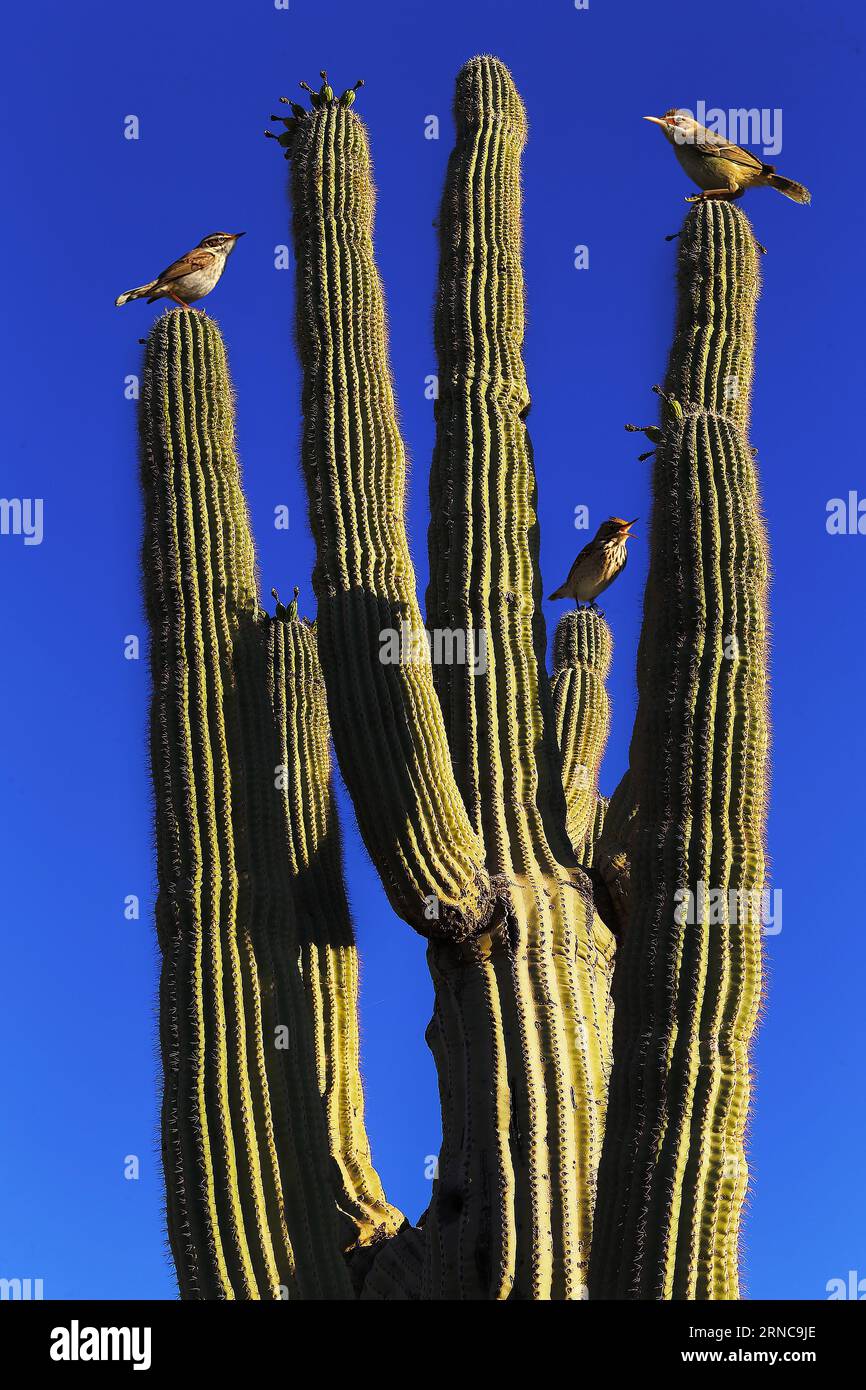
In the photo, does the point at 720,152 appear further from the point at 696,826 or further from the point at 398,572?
the point at 696,826

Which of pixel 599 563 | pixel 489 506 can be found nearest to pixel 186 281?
pixel 489 506

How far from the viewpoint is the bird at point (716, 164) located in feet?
24.6

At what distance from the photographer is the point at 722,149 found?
24.6 feet

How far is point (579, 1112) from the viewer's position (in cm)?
608

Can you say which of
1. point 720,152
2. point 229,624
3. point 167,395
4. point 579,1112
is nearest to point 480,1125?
point 579,1112

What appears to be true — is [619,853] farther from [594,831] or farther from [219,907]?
[219,907]

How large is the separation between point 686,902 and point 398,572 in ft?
6.80

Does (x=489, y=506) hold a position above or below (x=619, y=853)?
above

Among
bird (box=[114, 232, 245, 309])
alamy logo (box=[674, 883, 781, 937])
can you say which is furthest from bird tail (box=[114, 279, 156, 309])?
alamy logo (box=[674, 883, 781, 937])

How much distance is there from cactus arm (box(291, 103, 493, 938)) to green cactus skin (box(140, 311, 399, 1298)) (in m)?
0.34
